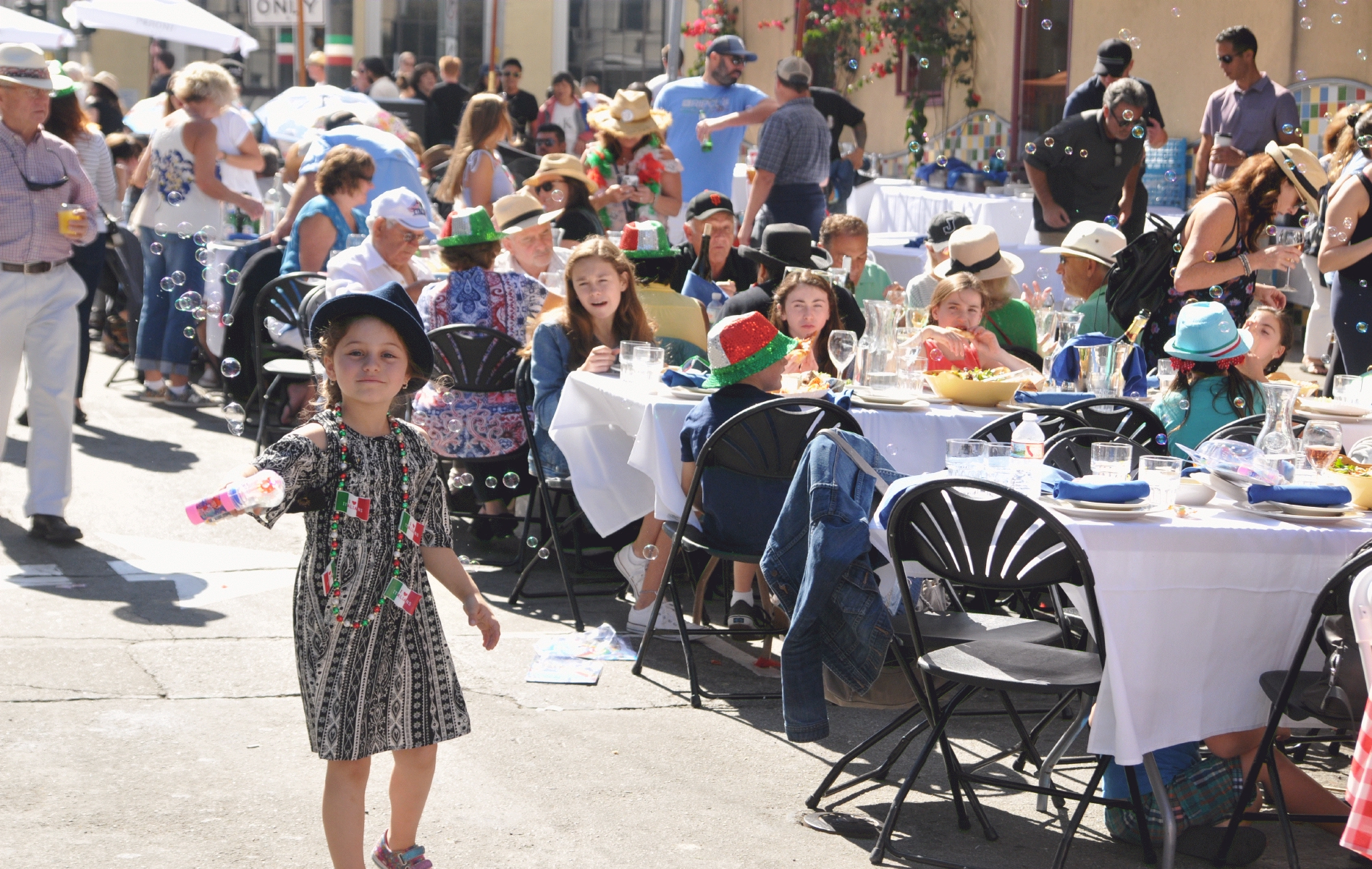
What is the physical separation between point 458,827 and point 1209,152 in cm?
883

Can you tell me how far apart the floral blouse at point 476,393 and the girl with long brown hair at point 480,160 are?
3026 mm

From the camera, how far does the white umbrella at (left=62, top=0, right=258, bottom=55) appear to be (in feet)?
49.8

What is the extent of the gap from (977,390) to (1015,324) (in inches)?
44.2

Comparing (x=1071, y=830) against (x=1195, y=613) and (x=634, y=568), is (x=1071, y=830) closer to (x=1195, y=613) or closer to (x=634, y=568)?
(x=1195, y=613)

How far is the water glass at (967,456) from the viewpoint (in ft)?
12.8

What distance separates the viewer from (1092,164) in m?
9.41

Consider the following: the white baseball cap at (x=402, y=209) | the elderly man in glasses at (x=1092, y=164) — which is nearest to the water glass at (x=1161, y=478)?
the white baseball cap at (x=402, y=209)

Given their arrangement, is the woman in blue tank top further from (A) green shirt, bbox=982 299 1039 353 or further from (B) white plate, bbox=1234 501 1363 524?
(B) white plate, bbox=1234 501 1363 524

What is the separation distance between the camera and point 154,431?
8609 mm

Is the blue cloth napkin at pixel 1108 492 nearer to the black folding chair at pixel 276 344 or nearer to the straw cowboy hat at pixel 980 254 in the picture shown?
the straw cowboy hat at pixel 980 254

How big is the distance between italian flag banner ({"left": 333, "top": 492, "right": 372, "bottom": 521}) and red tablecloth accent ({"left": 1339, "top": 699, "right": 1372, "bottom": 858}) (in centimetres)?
206

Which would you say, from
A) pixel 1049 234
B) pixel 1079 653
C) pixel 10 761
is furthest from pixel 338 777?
pixel 1049 234

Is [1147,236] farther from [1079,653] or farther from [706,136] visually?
[706,136]

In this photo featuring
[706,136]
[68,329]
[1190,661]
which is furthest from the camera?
[706,136]
